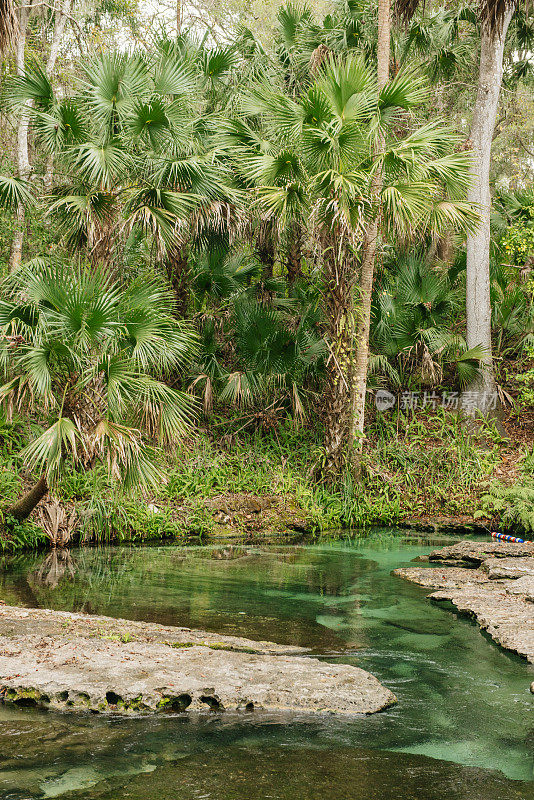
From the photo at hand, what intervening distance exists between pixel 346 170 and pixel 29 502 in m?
6.10

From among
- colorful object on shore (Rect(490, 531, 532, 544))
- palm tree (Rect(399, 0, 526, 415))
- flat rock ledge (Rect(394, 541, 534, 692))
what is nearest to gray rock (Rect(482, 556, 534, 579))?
flat rock ledge (Rect(394, 541, 534, 692))

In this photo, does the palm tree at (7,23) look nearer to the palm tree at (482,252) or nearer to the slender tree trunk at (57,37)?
the slender tree trunk at (57,37)

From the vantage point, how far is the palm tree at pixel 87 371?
302 inches

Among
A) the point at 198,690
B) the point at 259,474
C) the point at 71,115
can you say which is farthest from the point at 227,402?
the point at 198,690

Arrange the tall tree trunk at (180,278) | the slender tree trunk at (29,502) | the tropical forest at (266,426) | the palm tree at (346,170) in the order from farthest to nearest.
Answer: the tall tree trunk at (180,278), the palm tree at (346,170), the slender tree trunk at (29,502), the tropical forest at (266,426)

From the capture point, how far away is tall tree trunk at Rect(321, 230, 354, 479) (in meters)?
11.7

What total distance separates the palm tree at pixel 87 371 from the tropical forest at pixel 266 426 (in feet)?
0.13

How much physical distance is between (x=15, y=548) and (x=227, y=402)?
488cm

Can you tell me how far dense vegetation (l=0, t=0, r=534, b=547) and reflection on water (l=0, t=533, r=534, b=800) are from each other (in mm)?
1554

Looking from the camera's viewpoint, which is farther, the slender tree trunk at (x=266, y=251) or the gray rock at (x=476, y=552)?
the slender tree trunk at (x=266, y=251)

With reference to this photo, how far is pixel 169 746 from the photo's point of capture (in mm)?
4074

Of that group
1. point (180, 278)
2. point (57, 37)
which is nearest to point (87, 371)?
point (180, 278)

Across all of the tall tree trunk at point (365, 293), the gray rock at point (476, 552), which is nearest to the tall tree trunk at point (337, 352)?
the tall tree trunk at point (365, 293)

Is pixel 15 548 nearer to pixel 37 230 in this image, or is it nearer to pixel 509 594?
pixel 509 594
